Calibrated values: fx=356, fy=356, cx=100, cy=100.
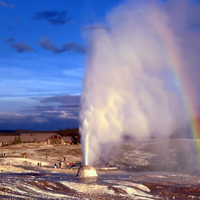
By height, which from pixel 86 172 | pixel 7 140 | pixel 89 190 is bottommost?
pixel 89 190

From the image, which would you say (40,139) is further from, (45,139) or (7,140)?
(7,140)

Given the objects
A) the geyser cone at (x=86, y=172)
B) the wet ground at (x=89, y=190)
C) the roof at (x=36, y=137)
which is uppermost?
the roof at (x=36, y=137)

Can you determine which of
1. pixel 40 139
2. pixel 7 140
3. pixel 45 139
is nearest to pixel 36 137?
pixel 40 139

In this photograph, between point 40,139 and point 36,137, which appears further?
point 36,137

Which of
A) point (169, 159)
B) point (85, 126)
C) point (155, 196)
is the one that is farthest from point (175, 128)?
point (155, 196)

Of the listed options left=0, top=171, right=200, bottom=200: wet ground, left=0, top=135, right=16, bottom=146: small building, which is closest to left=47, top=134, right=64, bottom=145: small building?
left=0, top=135, right=16, bottom=146: small building

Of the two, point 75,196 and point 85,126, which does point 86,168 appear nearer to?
point 85,126

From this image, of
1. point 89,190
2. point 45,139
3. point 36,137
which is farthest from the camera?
point 36,137

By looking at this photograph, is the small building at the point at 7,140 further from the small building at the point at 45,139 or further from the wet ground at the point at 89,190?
the wet ground at the point at 89,190

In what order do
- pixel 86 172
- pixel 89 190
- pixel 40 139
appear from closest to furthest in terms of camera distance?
pixel 89 190
pixel 86 172
pixel 40 139

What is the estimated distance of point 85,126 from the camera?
30.7m

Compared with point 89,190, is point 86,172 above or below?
above

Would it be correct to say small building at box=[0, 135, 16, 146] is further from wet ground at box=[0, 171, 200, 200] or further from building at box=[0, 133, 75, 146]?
wet ground at box=[0, 171, 200, 200]

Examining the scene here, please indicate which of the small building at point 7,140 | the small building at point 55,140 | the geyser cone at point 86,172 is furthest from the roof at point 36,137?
the geyser cone at point 86,172
